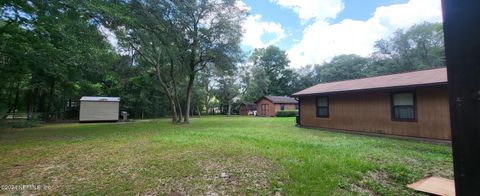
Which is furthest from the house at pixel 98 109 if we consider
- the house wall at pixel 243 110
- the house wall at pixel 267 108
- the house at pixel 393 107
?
the house wall at pixel 243 110

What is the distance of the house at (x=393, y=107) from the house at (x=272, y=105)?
15.9 meters

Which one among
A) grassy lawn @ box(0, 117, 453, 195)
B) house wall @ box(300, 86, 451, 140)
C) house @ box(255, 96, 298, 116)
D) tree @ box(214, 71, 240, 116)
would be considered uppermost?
tree @ box(214, 71, 240, 116)

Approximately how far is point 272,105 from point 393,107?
20.1 m

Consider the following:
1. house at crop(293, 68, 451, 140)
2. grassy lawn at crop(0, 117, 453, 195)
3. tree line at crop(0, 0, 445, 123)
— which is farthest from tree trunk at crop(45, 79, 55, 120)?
house at crop(293, 68, 451, 140)

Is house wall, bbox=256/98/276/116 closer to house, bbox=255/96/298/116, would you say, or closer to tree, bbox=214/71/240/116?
house, bbox=255/96/298/116

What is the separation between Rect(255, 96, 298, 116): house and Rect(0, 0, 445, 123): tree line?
4593 millimetres

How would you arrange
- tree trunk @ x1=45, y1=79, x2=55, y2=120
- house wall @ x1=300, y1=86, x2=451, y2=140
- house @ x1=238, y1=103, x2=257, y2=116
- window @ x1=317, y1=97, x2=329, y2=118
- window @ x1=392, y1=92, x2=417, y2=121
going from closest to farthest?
house wall @ x1=300, y1=86, x2=451, y2=140, window @ x1=392, y1=92, x2=417, y2=121, window @ x1=317, y1=97, x2=329, y2=118, tree trunk @ x1=45, y1=79, x2=55, y2=120, house @ x1=238, y1=103, x2=257, y2=116

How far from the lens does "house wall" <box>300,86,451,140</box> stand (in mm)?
8070

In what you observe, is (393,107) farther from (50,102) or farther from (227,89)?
(227,89)

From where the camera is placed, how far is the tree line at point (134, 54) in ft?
31.7

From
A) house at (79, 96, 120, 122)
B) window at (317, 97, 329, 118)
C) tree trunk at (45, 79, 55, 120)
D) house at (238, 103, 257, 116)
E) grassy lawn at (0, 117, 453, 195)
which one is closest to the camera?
grassy lawn at (0, 117, 453, 195)

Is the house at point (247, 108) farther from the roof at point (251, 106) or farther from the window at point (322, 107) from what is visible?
the window at point (322, 107)

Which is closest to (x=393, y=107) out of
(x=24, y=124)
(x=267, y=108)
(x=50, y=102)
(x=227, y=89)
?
(x=24, y=124)

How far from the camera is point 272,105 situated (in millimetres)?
29438
